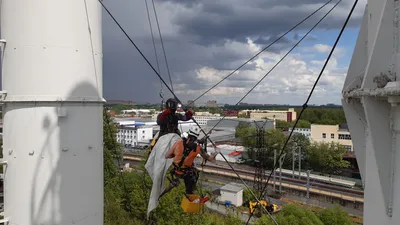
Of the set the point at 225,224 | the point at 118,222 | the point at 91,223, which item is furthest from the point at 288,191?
the point at 91,223

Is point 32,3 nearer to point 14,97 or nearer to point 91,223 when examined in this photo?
point 14,97

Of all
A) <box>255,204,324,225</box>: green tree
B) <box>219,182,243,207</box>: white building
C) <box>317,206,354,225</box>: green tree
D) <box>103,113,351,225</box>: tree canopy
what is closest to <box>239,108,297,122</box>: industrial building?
<box>219,182,243,207</box>: white building

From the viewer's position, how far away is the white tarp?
20.7ft

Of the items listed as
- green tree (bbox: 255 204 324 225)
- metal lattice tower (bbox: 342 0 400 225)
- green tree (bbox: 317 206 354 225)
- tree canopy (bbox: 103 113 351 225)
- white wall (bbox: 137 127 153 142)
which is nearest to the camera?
metal lattice tower (bbox: 342 0 400 225)

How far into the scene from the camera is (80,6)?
6332 mm

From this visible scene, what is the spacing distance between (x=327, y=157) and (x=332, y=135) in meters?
14.0

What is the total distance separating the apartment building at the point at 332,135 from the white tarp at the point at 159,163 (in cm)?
6622

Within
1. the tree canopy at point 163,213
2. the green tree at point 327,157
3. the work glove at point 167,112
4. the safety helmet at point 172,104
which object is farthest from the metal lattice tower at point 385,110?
the green tree at point 327,157

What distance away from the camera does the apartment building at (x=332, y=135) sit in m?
66.8

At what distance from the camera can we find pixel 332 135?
226ft

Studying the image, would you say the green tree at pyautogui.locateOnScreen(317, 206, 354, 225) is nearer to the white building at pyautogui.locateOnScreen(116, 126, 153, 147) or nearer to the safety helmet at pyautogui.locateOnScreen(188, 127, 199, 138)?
the safety helmet at pyautogui.locateOnScreen(188, 127, 199, 138)

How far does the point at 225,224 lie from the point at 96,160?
18.7 m

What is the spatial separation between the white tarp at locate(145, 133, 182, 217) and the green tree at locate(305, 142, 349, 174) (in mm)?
54610

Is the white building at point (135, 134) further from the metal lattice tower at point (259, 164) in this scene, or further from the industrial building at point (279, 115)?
the metal lattice tower at point (259, 164)
